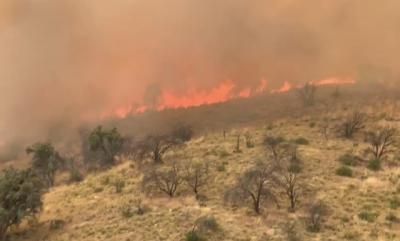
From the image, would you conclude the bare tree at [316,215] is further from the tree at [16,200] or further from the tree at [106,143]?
the tree at [106,143]

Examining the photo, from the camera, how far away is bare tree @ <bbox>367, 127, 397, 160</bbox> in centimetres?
5736

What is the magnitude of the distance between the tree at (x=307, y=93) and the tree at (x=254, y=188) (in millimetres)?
40326

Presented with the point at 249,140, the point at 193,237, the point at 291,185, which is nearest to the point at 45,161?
the point at 249,140

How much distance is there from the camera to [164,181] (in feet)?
170

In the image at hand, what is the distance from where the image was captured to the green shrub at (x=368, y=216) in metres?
43.2

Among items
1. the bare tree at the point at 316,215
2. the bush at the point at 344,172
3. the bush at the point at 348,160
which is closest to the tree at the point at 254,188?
the bare tree at the point at 316,215

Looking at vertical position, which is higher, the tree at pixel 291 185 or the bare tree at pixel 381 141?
the bare tree at pixel 381 141

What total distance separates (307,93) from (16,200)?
2122 inches

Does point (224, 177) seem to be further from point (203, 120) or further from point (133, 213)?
point (203, 120)

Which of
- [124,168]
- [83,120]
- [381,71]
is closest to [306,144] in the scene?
[124,168]

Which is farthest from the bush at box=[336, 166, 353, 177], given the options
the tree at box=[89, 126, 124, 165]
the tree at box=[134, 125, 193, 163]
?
the tree at box=[89, 126, 124, 165]

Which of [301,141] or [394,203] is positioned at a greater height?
[301,141]

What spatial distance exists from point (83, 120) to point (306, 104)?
45810 millimetres

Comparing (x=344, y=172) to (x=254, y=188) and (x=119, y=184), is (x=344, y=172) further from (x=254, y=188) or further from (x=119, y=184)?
(x=119, y=184)
